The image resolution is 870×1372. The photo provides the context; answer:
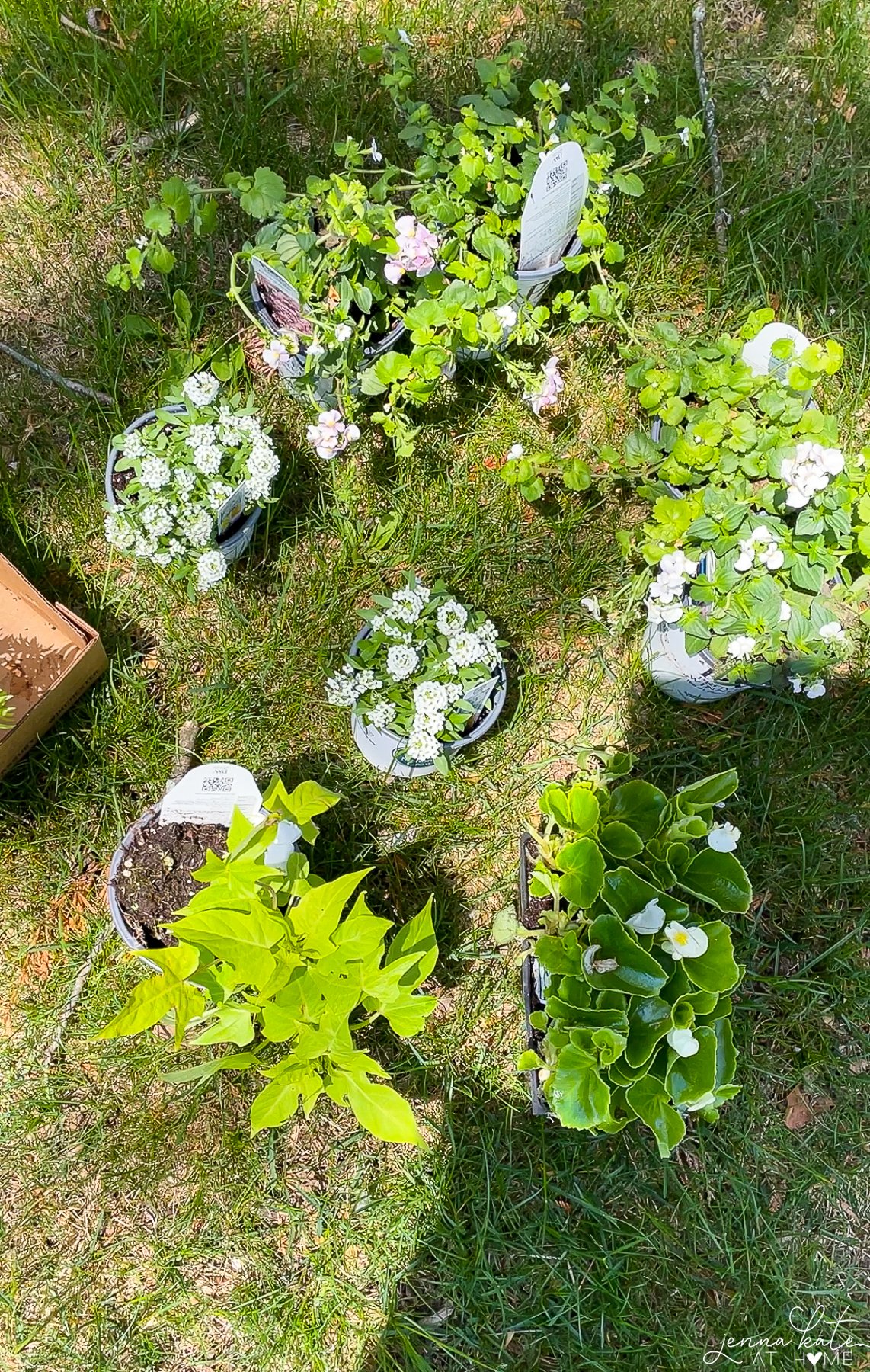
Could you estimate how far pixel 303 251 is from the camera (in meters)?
1.66

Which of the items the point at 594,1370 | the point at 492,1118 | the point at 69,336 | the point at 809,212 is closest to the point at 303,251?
the point at 69,336

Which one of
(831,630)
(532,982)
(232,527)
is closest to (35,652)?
(232,527)

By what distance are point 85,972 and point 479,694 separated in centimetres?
101

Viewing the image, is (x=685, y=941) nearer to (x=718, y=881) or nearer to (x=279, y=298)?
(x=718, y=881)

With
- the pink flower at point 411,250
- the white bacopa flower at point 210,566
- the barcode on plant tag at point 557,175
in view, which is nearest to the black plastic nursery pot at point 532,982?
the white bacopa flower at point 210,566

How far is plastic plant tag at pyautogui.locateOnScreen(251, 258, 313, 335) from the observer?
175 centimetres

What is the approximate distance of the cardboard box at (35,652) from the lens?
1803 mm

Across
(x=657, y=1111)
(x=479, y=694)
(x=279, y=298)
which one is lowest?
(x=657, y=1111)

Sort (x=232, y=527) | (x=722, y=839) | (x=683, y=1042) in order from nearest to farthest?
(x=683, y=1042), (x=722, y=839), (x=232, y=527)

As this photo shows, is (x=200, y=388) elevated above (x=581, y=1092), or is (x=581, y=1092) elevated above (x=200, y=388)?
(x=200, y=388)

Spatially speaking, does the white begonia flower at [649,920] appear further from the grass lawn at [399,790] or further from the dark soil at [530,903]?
the grass lawn at [399,790]

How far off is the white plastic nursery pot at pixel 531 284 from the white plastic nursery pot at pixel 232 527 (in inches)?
21.9

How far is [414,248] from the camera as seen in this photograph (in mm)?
1581

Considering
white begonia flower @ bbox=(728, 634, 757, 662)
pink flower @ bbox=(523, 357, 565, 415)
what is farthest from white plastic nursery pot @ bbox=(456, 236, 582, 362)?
white begonia flower @ bbox=(728, 634, 757, 662)
